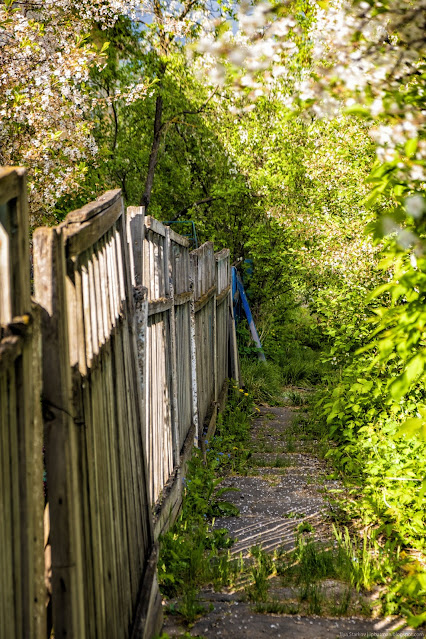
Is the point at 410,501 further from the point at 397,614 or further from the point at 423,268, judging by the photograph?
the point at 423,268

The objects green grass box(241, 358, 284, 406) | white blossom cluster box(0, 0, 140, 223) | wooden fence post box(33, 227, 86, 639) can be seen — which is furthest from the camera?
green grass box(241, 358, 284, 406)

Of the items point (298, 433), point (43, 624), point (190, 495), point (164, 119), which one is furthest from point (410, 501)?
point (164, 119)

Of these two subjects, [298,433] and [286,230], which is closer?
[298,433]

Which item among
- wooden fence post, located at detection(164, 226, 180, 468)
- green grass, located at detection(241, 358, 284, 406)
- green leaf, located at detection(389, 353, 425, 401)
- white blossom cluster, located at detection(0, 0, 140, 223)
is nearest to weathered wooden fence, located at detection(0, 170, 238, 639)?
wooden fence post, located at detection(164, 226, 180, 468)

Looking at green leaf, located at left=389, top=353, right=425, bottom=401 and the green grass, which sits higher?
the green grass

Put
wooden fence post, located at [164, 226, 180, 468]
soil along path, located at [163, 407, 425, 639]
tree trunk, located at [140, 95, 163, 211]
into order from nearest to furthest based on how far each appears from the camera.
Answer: soil along path, located at [163, 407, 425, 639] < wooden fence post, located at [164, 226, 180, 468] < tree trunk, located at [140, 95, 163, 211]

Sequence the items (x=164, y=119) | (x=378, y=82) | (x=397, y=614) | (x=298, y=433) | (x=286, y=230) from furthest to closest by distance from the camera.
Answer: (x=164, y=119) < (x=286, y=230) < (x=298, y=433) < (x=397, y=614) < (x=378, y=82)

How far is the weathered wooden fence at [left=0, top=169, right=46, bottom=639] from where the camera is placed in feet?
4.09

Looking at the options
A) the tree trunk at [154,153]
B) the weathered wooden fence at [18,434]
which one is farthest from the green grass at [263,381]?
the weathered wooden fence at [18,434]

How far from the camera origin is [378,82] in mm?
2143

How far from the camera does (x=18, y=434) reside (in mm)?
1330

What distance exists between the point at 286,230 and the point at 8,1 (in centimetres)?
688

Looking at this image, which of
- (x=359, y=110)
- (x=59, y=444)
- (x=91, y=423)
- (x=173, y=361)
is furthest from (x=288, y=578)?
(x=359, y=110)

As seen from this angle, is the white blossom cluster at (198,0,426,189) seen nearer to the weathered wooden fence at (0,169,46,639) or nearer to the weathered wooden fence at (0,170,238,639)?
the weathered wooden fence at (0,170,238,639)
